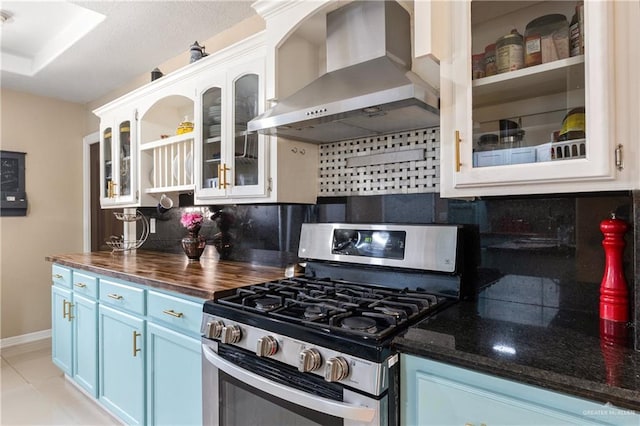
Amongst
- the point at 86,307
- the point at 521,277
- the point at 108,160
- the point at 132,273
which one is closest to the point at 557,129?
the point at 521,277

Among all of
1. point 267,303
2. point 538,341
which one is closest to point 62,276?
point 267,303

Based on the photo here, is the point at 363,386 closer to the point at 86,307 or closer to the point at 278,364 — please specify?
the point at 278,364

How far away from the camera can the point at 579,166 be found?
37.9 inches

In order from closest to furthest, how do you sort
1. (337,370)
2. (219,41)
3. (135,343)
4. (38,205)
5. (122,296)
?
(337,370) < (135,343) < (122,296) < (219,41) < (38,205)

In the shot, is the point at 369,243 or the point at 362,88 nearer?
the point at 362,88

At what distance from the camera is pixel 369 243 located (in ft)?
5.22

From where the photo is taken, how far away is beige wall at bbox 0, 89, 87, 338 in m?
3.48

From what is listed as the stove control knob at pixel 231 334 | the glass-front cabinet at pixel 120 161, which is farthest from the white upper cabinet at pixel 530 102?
the glass-front cabinet at pixel 120 161

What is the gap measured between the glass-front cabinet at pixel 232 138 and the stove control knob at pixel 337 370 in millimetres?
976

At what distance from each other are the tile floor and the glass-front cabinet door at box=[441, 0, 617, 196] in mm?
2424

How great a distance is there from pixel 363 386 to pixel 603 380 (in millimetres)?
510

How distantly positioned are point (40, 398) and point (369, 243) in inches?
100

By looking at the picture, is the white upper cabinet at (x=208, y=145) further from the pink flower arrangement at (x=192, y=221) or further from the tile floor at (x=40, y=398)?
the tile floor at (x=40, y=398)

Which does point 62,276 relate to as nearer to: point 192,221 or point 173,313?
point 192,221
